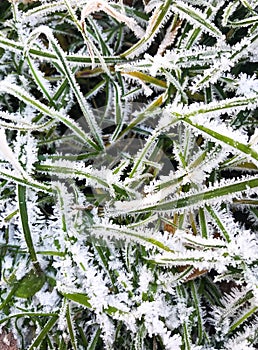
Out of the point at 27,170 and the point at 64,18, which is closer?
the point at 27,170

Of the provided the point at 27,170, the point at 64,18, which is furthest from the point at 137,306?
the point at 64,18

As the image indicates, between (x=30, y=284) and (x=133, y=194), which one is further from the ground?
(x=133, y=194)

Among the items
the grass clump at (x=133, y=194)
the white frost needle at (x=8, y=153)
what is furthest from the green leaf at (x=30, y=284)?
the white frost needle at (x=8, y=153)

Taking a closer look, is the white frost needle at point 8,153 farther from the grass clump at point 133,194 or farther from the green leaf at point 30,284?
the green leaf at point 30,284

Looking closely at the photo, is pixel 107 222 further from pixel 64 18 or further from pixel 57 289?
pixel 64 18

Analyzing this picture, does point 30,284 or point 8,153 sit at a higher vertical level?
point 8,153

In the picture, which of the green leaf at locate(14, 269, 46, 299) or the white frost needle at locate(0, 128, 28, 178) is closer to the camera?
the white frost needle at locate(0, 128, 28, 178)

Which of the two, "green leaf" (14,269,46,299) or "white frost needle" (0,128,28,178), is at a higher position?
"white frost needle" (0,128,28,178)

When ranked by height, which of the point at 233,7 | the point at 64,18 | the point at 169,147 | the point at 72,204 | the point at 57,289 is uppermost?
the point at 233,7

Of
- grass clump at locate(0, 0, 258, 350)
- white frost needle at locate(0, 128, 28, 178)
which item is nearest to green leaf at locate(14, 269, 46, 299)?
grass clump at locate(0, 0, 258, 350)

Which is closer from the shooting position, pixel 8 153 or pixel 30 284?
pixel 8 153

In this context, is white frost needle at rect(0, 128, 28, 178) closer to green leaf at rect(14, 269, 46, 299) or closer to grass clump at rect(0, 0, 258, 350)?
grass clump at rect(0, 0, 258, 350)
